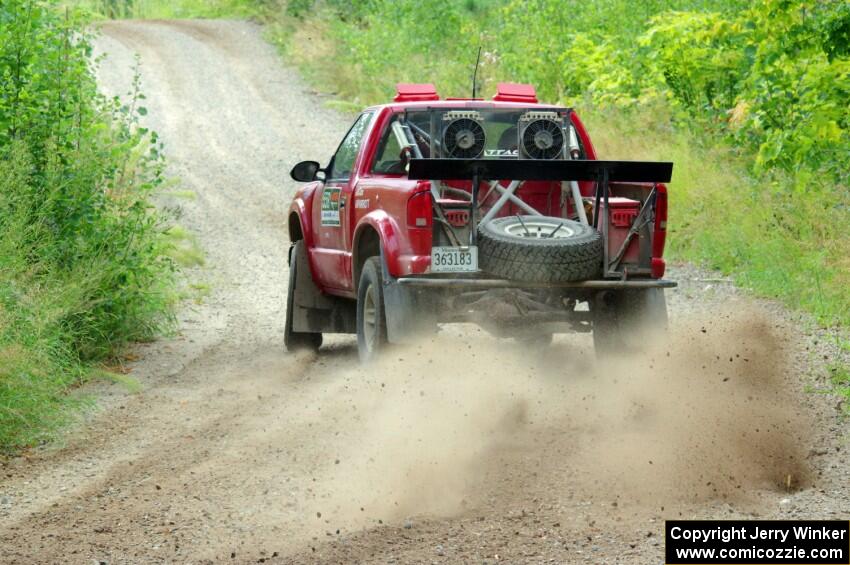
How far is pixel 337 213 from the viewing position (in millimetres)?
9609

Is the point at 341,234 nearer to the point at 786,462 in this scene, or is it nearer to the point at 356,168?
the point at 356,168

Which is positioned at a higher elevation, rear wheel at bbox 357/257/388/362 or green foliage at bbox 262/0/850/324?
green foliage at bbox 262/0/850/324

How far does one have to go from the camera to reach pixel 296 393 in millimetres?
8750

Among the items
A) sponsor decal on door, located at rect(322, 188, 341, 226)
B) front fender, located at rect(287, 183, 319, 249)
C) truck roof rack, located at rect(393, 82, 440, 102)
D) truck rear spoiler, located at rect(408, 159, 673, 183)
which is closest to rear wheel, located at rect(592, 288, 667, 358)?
truck rear spoiler, located at rect(408, 159, 673, 183)

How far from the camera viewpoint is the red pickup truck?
7.66 meters

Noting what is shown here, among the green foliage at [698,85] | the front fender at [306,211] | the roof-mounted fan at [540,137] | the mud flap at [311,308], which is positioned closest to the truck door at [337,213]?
the front fender at [306,211]

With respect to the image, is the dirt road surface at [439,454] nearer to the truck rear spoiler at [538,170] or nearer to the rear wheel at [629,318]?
the rear wheel at [629,318]

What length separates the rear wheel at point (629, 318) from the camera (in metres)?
8.34

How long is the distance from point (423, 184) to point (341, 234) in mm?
1852

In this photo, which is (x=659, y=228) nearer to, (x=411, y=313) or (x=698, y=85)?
(x=411, y=313)

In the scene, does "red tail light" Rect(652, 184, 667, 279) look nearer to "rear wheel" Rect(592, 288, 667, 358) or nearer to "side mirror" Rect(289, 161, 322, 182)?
"rear wheel" Rect(592, 288, 667, 358)

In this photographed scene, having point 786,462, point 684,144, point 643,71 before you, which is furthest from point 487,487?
point 643,71

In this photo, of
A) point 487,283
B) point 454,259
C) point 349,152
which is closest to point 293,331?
point 349,152

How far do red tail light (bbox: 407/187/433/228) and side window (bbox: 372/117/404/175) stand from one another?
134cm
